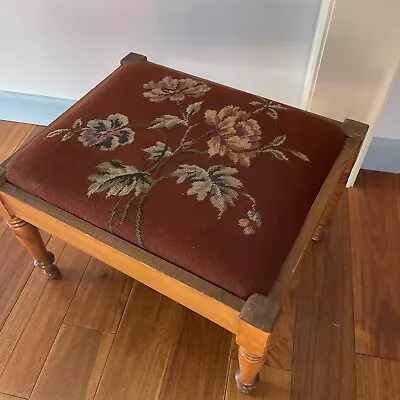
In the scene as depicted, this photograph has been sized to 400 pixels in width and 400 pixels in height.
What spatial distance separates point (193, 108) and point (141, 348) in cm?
Result: 53

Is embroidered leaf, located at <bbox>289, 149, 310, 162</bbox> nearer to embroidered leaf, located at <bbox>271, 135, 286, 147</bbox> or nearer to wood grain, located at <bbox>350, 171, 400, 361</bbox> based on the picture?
embroidered leaf, located at <bbox>271, 135, 286, 147</bbox>

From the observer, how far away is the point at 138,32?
127cm

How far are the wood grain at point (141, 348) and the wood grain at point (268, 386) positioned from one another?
0.46ft

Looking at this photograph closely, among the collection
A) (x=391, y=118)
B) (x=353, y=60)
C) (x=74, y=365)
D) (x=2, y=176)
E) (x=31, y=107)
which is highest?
(x=353, y=60)

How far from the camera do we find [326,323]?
3.66ft

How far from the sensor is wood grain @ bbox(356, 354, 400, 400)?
3.34 feet

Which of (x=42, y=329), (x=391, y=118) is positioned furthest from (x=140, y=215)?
(x=391, y=118)

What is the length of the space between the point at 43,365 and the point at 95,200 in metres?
0.45

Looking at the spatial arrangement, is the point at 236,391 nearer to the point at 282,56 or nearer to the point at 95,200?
the point at 95,200

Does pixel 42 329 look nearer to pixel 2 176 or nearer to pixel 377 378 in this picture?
pixel 2 176

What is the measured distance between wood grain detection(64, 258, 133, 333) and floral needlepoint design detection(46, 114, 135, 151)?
415 millimetres

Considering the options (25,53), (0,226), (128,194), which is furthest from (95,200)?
(25,53)

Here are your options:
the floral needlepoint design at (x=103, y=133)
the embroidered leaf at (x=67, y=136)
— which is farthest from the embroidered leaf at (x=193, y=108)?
the embroidered leaf at (x=67, y=136)

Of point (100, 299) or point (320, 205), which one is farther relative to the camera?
point (100, 299)
